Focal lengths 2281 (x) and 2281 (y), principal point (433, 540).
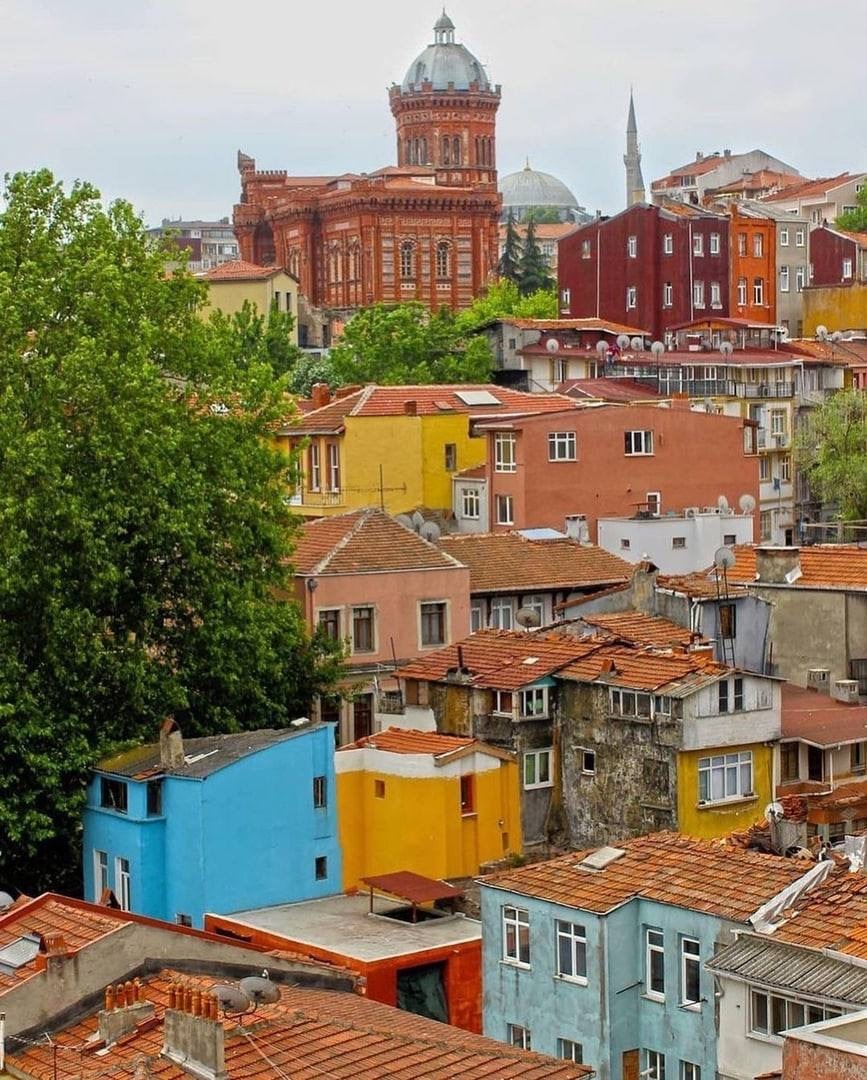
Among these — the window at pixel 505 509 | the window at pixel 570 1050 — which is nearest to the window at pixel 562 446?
the window at pixel 505 509

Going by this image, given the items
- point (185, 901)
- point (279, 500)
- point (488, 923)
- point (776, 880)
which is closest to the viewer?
point (776, 880)

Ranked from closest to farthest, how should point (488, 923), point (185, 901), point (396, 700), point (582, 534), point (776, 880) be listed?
point (776, 880) → point (488, 923) → point (185, 901) → point (396, 700) → point (582, 534)

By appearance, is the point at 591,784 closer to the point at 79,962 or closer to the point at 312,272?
the point at 79,962

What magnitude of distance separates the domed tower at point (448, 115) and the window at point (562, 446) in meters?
93.7

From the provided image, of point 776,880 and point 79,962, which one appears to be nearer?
point 79,962

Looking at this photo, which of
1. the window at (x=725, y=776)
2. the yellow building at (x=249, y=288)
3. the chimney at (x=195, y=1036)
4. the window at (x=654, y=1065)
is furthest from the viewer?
the yellow building at (x=249, y=288)

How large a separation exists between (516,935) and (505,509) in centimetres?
2741

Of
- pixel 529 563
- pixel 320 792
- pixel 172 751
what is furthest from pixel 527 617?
pixel 172 751

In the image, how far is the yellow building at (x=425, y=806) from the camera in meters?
32.0

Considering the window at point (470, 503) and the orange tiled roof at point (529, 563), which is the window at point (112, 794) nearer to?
the orange tiled roof at point (529, 563)

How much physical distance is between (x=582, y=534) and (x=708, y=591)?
12.5 meters

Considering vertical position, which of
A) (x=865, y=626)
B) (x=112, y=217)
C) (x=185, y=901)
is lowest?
(x=185, y=901)

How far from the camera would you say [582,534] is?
50.8 m

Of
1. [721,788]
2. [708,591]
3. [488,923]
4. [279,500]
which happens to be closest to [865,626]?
[708,591]
